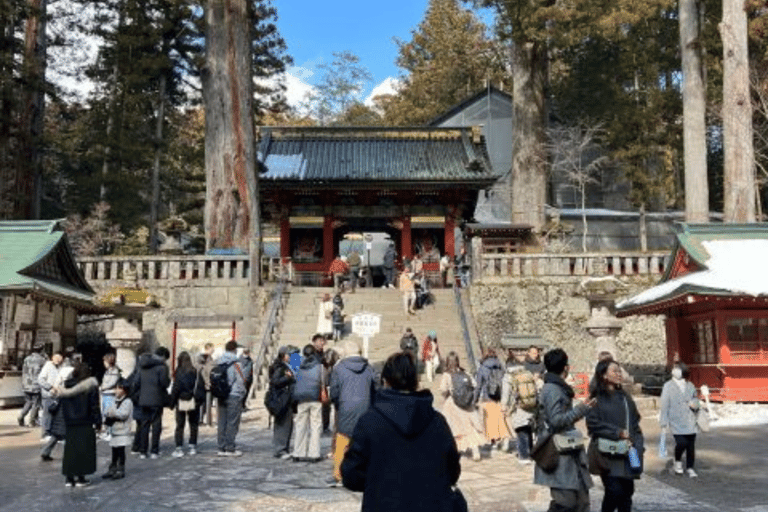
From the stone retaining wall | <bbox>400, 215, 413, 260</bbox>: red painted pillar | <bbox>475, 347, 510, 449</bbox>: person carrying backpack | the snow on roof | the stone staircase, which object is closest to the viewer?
<bbox>475, 347, 510, 449</bbox>: person carrying backpack

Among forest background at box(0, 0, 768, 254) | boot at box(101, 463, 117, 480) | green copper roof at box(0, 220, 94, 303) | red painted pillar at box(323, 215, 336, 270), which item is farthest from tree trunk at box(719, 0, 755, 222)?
green copper roof at box(0, 220, 94, 303)

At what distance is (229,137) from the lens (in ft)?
68.3

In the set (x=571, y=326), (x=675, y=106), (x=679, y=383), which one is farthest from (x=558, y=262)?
(x=679, y=383)

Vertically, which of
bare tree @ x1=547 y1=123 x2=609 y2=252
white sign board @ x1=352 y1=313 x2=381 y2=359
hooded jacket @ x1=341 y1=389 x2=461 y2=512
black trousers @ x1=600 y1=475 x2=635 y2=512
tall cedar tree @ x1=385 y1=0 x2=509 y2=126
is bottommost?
black trousers @ x1=600 y1=475 x2=635 y2=512

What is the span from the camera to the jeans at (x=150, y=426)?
898cm

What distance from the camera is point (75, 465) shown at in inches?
293

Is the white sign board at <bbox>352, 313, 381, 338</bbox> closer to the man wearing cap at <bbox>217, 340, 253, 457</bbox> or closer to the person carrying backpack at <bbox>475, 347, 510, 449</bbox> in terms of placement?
the person carrying backpack at <bbox>475, 347, 510, 449</bbox>

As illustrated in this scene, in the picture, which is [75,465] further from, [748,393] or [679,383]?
[748,393]

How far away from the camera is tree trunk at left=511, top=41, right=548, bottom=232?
27.5 meters

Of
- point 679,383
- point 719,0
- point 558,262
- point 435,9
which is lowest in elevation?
point 679,383

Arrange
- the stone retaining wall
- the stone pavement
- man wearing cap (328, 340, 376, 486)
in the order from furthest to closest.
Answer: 1. the stone retaining wall
2. man wearing cap (328, 340, 376, 486)
3. the stone pavement

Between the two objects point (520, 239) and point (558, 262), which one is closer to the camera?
point (558, 262)

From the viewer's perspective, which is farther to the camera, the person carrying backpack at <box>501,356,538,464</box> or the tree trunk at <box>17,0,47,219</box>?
the tree trunk at <box>17,0,47,219</box>

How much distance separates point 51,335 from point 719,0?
82.1 ft
